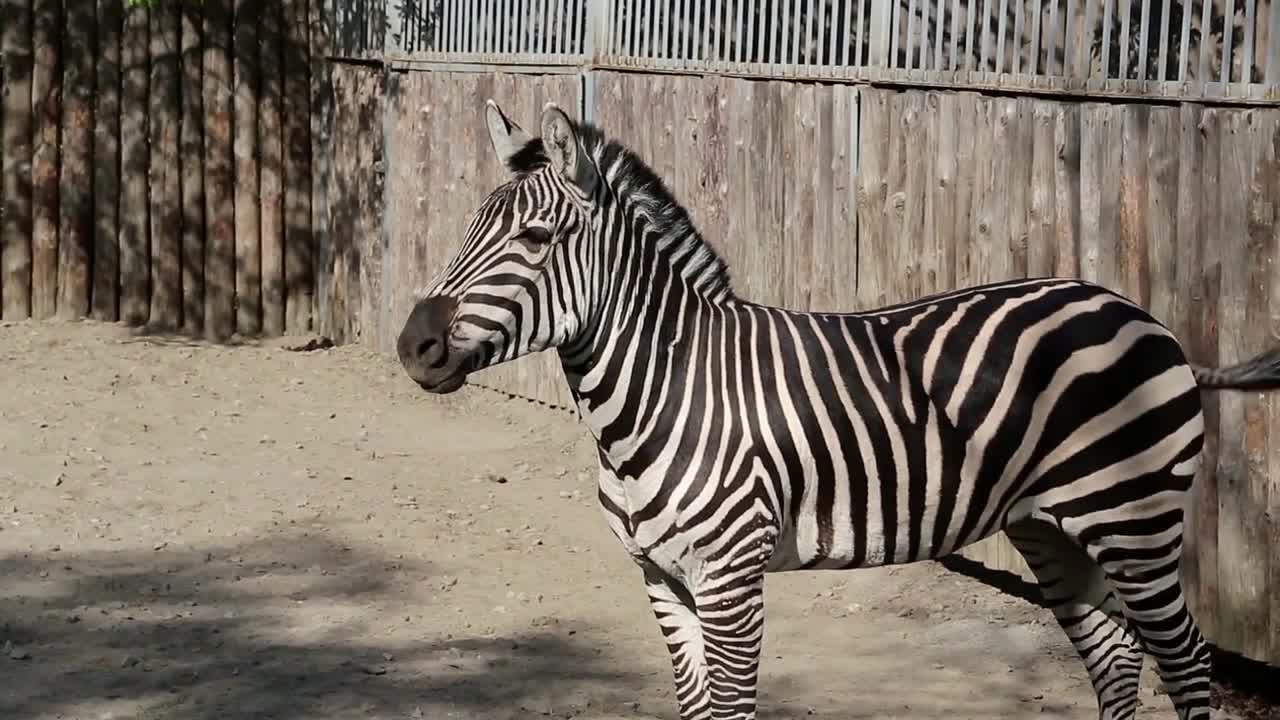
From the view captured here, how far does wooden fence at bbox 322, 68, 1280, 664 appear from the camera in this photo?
6.11 m

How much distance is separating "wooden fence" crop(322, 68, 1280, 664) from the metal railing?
0.34 ft

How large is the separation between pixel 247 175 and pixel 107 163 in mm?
931

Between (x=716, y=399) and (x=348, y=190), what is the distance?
26.1 feet

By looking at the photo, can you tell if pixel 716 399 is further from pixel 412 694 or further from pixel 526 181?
pixel 412 694

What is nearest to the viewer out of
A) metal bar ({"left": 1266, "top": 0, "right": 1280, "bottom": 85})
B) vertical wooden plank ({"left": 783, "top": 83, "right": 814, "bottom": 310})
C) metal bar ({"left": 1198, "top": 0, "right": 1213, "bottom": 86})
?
metal bar ({"left": 1266, "top": 0, "right": 1280, "bottom": 85})

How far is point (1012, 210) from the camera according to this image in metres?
7.26

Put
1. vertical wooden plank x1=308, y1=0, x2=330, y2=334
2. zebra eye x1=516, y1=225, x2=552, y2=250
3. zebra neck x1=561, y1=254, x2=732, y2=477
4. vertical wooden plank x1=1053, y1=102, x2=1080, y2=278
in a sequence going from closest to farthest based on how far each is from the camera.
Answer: zebra eye x1=516, y1=225, x2=552, y2=250, zebra neck x1=561, y1=254, x2=732, y2=477, vertical wooden plank x1=1053, y1=102, x2=1080, y2=278, vertical wooden plank x1=308, y1=0, x2=330, y2=334

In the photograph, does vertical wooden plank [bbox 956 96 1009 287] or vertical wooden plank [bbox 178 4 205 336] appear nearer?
vertical wooden plank [bbox 956 96 1009 287]

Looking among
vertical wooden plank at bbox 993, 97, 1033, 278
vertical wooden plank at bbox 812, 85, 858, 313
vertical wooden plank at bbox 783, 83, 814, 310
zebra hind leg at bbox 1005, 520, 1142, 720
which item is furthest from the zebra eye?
vertical wooden plank at bbox 783, 83, 814, 310

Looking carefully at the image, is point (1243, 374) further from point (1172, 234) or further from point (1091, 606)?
point (1172, 234)

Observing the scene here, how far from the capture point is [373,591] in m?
7.71

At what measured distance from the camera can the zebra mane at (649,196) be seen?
5090 millimetres

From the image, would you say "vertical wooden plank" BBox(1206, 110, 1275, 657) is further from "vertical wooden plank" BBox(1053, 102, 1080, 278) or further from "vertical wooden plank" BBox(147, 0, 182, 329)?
"vertical wooden plank" BBox(147, 0, 182, 329)

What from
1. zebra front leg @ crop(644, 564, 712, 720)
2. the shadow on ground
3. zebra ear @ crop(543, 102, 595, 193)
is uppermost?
zebra ear @ crop(543, 102, 595, 193)
